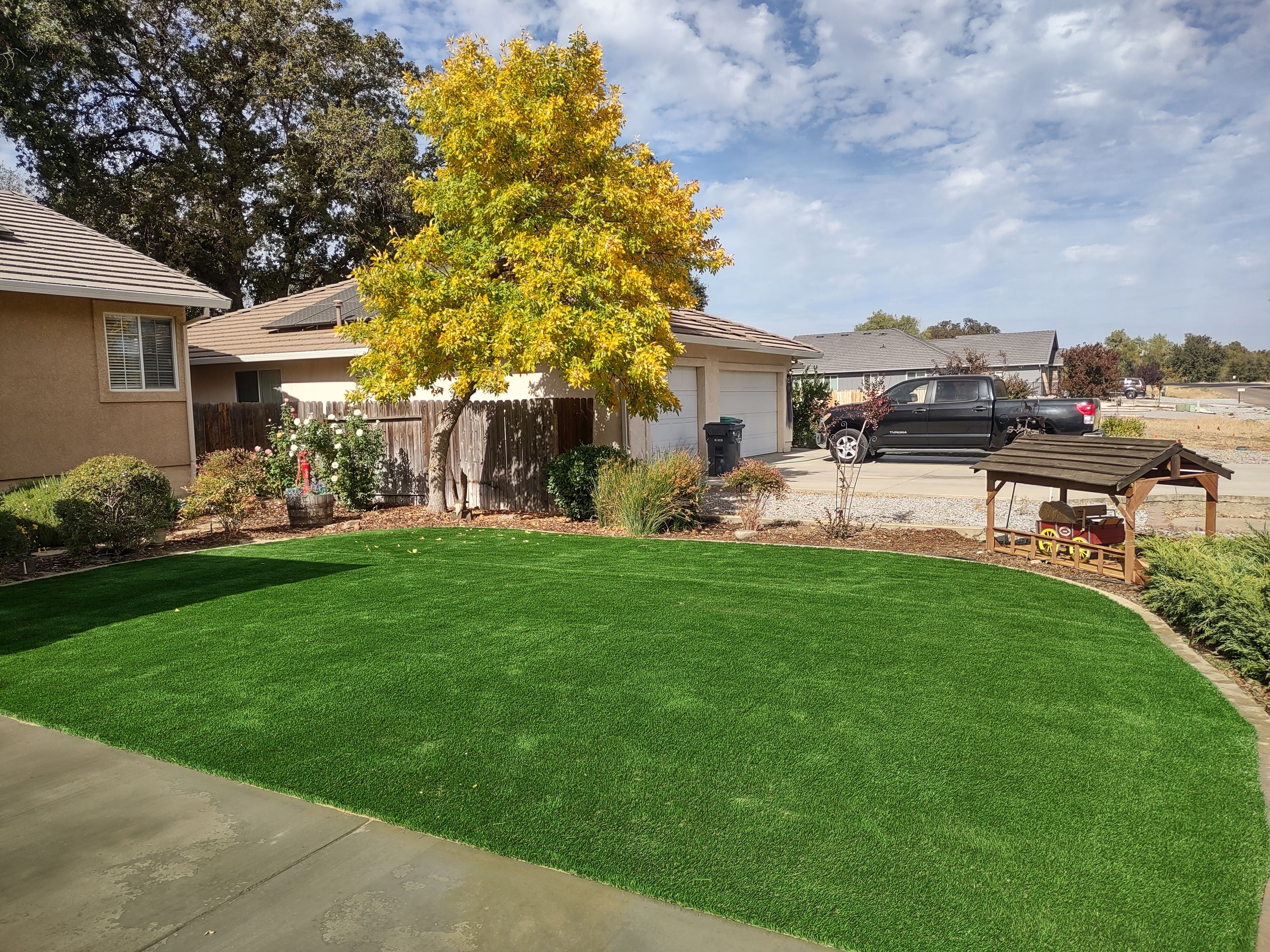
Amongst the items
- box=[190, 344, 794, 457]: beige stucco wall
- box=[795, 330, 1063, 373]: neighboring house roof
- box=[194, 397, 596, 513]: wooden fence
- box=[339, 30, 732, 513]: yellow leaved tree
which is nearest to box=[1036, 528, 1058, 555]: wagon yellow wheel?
box=[339, 30, 732, 513]: yellow leaved tree

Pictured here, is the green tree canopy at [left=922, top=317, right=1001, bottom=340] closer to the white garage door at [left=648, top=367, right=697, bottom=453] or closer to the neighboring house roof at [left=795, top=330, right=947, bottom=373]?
the neighboring house roof at [left=795, top=330, right=947, bottom=373]

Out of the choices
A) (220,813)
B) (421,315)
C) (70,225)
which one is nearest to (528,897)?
(220,813)

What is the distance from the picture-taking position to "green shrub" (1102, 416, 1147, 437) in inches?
815

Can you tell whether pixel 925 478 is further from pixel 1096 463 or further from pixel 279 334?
pixel 279 334

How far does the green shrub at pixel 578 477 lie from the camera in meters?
12.5

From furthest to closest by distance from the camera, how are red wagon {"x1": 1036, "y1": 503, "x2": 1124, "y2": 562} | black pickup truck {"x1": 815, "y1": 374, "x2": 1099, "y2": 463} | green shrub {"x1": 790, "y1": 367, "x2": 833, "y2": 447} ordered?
green shrub {"x1": 790, "y1": 367, "x2": 833, "y2": 447} < black pickup truck {"x1": 815, "y1": 374, "x2": 1099, "y2": 463} < red wagon {"x1": 1036, "y1": 503, "x2": 1124, "y2": 562}

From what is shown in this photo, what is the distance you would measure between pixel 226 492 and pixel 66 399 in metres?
3.82

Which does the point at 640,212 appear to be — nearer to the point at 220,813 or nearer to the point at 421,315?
the point at 421,315

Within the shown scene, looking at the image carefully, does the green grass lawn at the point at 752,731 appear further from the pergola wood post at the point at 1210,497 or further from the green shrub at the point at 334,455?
the green shrub at the point at 334,455

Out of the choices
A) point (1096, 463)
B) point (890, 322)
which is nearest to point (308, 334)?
point (1096, 463)

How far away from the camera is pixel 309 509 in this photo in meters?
12.9

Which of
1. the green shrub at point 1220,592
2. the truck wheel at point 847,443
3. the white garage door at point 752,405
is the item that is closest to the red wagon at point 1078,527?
the green shrub at point 1220,592

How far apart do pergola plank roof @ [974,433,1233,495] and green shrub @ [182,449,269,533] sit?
1008cm

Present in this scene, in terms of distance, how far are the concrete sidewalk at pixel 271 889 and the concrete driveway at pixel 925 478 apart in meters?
11.9
